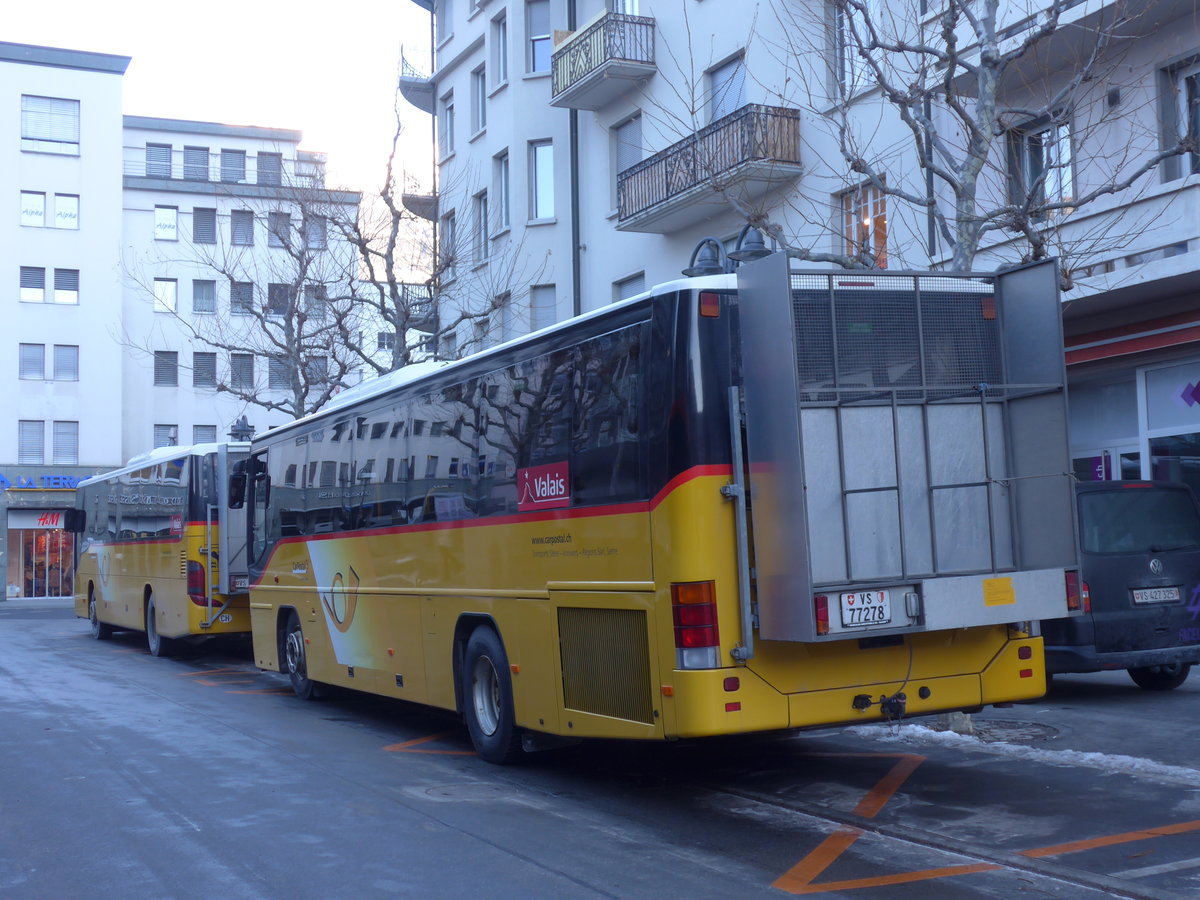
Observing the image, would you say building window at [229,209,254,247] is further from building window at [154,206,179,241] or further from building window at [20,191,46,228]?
building window at [20,191,46,228]

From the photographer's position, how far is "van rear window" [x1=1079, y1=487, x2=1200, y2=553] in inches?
442

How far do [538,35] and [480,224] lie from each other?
4.39 metres

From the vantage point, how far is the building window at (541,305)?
27.9 m

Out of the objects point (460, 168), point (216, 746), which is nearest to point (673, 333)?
point (216, 746)

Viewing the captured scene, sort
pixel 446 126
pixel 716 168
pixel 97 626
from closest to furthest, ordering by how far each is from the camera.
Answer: pixel 716 168 → pixel 97 626 → pixel 446 126

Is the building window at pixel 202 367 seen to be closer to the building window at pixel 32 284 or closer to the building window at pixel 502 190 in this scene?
the building window at pixel 32 284

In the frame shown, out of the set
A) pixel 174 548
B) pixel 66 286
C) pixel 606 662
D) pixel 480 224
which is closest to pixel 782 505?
pixel 606 662

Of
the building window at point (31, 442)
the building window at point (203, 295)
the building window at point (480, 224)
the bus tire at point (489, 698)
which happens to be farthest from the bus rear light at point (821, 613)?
the building window at point (203, 295)

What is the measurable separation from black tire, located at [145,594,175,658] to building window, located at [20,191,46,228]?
31.1 metres

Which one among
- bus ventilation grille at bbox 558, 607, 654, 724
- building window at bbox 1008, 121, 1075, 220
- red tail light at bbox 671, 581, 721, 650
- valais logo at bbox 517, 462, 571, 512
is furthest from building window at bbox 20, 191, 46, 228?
red tail light at bbox 671, 581, 721, 650

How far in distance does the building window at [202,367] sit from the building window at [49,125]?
27.4 ft

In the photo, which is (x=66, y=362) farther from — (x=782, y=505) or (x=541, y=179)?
(x=782, y=505)

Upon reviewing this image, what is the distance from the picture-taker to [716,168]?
2041 cm

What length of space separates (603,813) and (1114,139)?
11405 mm
